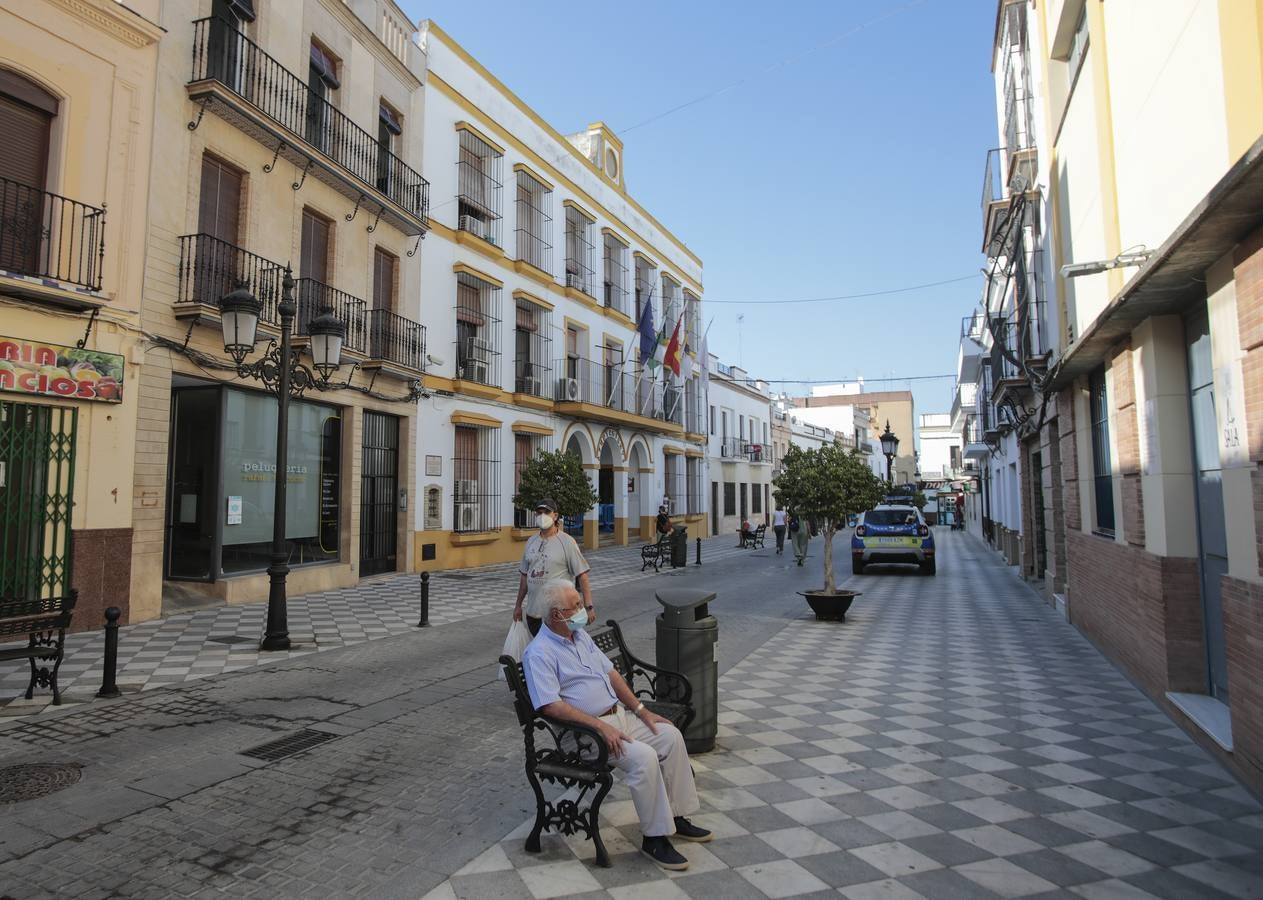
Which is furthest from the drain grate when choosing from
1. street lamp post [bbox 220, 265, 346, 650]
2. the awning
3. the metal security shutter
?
the metal security shutter

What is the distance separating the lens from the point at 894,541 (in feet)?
57.7

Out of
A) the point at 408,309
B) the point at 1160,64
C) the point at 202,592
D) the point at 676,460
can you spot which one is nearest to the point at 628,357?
the point at 676,460

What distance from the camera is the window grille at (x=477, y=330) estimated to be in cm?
1905

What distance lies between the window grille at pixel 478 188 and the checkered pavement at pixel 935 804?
1570cm

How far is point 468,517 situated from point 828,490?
1015 centimetres

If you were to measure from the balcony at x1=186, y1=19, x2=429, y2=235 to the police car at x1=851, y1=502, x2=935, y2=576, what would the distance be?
13026mm

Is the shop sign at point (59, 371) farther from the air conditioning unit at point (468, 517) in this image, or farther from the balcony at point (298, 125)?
the air conditioning unit at point (468, 517)

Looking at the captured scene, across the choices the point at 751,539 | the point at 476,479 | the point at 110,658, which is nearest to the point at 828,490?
the point at 110,658

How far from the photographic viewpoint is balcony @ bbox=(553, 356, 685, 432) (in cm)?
2316

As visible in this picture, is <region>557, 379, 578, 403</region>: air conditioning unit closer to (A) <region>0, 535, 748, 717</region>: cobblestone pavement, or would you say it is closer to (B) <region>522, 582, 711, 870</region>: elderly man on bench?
(A) <region>0, 535, 748, 717</region>: cobblestone pavement

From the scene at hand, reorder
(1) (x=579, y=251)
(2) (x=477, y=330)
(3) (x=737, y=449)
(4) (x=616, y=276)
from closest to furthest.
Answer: (2) (x=477, y=330), (1) (x=579, y=251), (4) (x=616, y=276), (3) (x=737, y=449)

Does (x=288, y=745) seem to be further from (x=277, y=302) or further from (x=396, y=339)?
(x=396, y=339)

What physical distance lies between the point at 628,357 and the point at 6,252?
20.1m

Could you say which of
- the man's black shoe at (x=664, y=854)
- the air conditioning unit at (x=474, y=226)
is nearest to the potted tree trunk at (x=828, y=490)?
the man's black shoe at (x=664, y=854)
